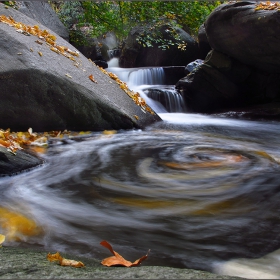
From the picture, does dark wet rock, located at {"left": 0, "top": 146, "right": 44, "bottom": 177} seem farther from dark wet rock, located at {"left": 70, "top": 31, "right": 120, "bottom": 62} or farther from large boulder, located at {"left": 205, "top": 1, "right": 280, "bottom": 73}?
dark wet rock, located at {"left": 70, "top": 31, "right": 120, "bottom": 62}

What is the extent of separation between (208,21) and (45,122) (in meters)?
6.48

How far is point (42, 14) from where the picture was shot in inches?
405

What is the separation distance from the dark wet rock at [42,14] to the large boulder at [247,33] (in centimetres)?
449

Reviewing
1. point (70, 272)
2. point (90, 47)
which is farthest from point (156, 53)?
point (70, 272)

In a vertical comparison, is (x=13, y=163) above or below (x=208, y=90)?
below

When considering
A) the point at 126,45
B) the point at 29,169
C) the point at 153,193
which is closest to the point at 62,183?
the point at 29,169

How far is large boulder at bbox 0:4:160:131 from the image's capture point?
5.35 m

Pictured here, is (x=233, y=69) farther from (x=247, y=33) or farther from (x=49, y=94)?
(x=49, y=94)

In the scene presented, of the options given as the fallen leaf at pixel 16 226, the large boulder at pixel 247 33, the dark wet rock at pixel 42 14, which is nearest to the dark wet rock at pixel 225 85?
the large boulder at pixel 247 33

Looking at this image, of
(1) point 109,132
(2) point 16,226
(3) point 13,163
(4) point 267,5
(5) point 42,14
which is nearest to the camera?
(2) point 16,226

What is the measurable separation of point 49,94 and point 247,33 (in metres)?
5.95

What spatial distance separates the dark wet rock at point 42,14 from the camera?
9.77m

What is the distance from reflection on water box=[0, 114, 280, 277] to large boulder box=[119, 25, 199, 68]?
11187 mm

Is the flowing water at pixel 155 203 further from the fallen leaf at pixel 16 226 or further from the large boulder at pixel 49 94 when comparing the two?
the large boulder at pixel 49 94
